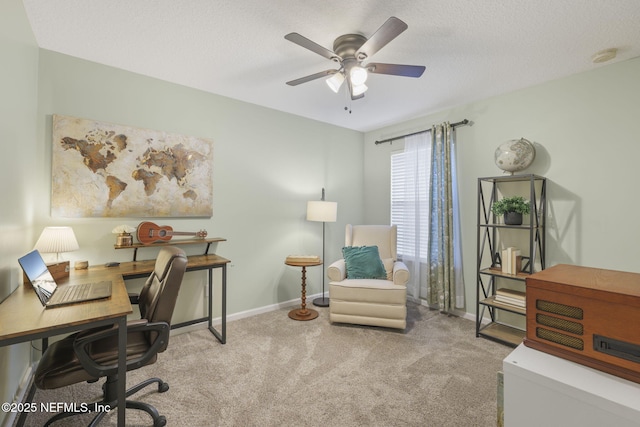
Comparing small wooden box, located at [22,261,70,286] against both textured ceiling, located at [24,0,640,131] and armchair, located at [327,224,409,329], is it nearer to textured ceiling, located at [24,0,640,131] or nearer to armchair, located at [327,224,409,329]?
textured ceiling, located at [24,0,640,131]

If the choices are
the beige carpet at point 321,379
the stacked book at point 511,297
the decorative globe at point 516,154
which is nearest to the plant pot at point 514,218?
the decorative globe at point 516,154

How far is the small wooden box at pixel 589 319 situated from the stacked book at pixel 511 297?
1.89 meters

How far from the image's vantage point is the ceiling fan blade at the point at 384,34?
60.2 inches

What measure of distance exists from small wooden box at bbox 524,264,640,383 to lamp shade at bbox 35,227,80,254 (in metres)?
2.80

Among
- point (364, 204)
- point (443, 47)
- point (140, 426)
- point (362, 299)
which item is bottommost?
point (140, 426)

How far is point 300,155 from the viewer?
3.85m

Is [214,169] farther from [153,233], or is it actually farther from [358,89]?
[358,89]

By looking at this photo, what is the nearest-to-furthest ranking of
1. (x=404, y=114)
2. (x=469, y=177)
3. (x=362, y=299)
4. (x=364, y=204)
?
(x=362, y=299) < (x=469, y=177) < (x=404, y=114) < (x=364, y=204)

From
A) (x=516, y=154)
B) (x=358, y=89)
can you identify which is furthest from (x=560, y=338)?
(x=516, y=154)

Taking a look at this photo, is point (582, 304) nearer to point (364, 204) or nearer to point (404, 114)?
point (404, 114)

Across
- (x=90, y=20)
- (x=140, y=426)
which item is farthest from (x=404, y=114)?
(x=140, y=426)

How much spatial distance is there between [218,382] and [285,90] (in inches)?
108

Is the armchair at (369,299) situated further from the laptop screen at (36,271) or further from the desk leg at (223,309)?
the laptop screen at (36,271)

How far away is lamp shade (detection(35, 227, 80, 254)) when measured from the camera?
2.03 m
